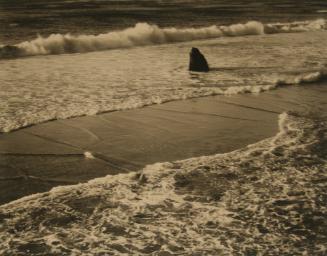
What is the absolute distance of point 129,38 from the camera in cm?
1698

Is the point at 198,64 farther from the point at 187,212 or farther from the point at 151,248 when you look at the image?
the point at 151,248

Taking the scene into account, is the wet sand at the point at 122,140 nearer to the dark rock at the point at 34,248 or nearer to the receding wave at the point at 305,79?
the dark rock at the point at 34,248

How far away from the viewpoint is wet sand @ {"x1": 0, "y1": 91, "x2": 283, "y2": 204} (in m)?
4.72

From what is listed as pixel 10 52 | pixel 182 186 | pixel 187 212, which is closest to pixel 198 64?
pixel 10 52

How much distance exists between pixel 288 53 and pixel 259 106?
6330mm

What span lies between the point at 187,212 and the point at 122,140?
1929mm

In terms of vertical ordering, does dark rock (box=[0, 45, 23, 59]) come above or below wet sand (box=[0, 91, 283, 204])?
above

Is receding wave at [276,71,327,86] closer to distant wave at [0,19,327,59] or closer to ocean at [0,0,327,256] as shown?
ocean at [0,0,327,256]

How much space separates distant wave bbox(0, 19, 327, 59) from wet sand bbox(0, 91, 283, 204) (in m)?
7.59

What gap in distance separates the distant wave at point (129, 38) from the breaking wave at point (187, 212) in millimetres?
9614

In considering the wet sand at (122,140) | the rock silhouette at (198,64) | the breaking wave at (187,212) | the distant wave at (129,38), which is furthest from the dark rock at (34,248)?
the distant wave at (129,38)

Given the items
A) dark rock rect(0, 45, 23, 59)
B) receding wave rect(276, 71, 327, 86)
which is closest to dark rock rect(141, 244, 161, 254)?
receding wave rect(276, 71, 327, 86)

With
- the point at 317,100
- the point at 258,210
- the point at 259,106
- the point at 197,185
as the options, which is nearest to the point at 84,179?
the point at 197,185

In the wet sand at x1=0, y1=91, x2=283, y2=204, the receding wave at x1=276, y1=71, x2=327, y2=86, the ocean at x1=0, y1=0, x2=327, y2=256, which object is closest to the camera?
the ocean at x1=0, y1=0, x2=327, y2=256
